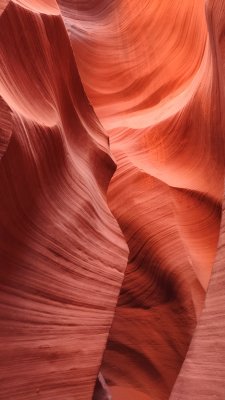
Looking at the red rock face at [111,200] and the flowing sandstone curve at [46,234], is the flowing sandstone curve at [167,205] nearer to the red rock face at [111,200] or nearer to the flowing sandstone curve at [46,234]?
the red rock face at [111,200]

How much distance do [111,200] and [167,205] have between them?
16.7 inches

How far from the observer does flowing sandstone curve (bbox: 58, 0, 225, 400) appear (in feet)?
10.9

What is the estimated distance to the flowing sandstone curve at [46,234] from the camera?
5.58 ft

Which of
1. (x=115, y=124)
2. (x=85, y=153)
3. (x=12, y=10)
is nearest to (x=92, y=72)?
(x=115, y=124)

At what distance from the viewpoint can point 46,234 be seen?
6.39 ft

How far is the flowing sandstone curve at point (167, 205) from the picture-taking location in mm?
3334

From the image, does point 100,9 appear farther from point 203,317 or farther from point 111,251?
point 203,317

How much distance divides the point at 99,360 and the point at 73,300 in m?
0.26

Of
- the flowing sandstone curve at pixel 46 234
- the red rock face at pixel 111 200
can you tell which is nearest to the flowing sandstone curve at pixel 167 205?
the red rock face at pixel 111 200

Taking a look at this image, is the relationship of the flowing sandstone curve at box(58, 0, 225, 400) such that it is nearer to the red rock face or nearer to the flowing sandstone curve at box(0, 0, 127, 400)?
the red rock face

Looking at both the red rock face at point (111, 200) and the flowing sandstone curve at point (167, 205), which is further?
the flowing sandstone curve at point (167, 205)

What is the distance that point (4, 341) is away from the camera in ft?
5.42

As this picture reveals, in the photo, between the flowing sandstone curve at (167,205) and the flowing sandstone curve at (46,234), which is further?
the flowing sandstone curve at (167,205)

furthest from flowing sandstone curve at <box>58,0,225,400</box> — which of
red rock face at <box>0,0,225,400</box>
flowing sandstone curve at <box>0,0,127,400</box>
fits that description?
flowing sandstone curve at <box>0,0,127,400</box>
